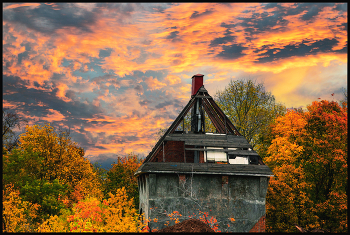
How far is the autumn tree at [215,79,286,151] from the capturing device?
40094 millimetres

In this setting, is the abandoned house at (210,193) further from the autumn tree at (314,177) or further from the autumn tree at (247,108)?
the autumn tree at (247,108)

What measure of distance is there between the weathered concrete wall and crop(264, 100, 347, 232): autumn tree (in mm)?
9658

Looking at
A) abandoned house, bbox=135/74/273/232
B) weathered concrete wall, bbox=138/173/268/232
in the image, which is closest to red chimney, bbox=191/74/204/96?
abandoned house, bbox=135/74/273/232

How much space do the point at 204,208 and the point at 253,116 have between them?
78.1 feet

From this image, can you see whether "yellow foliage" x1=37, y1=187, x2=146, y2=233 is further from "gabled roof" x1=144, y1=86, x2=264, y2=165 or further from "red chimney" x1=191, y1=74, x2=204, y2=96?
"red chimney" x1=191, y1=74, x2=204, y2=96

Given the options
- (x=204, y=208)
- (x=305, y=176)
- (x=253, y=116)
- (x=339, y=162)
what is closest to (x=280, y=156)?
(x=305, y=176)

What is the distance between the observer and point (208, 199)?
18.7 m

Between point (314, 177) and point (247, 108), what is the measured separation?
45.8 feet

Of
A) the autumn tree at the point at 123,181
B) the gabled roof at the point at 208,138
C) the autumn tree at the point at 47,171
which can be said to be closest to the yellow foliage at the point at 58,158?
the autumn tree at the point at 47,171

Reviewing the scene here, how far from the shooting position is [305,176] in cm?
2958

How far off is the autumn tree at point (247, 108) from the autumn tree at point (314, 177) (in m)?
8.63

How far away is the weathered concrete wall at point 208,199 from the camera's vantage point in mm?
18547

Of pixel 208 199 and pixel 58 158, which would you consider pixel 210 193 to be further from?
pixel 58 158

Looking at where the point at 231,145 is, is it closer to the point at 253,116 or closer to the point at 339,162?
the point at 339,162
